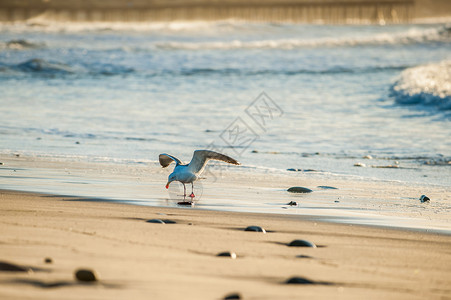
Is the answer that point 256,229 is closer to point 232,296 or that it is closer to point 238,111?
point 232,296

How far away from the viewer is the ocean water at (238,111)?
29.5ft

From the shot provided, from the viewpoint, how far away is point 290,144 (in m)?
10.1

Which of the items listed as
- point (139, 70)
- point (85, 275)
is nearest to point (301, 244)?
point (85, 275)

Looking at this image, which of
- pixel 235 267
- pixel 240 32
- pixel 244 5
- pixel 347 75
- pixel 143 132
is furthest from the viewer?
pixel 244 5

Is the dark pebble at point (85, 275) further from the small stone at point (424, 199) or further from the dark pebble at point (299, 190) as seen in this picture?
the small stone at point (424, 199)

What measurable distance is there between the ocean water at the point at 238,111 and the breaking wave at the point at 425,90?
0.04 metres

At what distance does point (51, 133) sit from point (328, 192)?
A: 5332mm

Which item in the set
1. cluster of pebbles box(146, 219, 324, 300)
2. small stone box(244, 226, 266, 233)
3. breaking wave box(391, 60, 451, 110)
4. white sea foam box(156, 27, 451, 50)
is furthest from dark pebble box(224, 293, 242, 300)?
white sea foam box(156, 27, 451, 50)

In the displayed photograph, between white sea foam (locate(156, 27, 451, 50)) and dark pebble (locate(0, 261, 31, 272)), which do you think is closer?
dark pebble (locate(0, 261, 31, 272))

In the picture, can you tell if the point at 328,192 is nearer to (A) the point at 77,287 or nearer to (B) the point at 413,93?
(A) the point at 77,287

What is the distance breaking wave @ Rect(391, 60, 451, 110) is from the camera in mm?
13805

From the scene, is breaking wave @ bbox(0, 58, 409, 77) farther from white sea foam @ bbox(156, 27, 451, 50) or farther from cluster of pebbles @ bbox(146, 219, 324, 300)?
cluster of pebbles @ bbox(146, 219, 324, 300)

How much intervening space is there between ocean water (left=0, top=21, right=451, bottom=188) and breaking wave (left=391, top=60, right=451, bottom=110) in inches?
1.6

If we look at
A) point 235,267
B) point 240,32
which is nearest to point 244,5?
point 240,32
